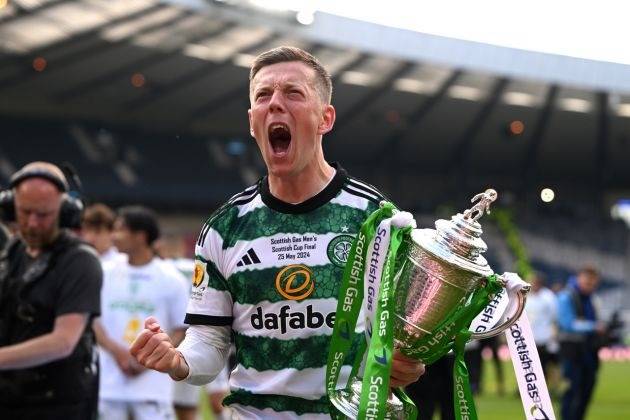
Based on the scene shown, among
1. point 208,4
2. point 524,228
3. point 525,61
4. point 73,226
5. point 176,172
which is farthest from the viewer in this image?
point 524,228

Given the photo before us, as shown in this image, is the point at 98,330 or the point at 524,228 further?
the point at 524,228

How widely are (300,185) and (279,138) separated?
0.70ft

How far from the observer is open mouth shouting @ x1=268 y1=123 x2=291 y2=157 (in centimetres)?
393

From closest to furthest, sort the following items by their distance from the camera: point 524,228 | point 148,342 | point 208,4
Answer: point 148,342 → point 208,4 → point 524,228

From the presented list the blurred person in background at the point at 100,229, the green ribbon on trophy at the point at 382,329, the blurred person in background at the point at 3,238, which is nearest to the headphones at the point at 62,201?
the blurred person in background at the point at 3,238

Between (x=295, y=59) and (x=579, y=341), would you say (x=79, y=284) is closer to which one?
(x=295, y=59)

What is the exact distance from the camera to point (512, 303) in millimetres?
3467

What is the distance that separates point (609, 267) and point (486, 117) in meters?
7.50

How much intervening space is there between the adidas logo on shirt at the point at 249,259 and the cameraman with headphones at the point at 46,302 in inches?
78.6

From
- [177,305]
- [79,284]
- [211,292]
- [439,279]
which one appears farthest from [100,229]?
[439,279]

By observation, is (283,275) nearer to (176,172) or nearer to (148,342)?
(148,342)

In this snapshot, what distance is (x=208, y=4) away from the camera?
3459 cm

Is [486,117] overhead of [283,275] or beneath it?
overhead

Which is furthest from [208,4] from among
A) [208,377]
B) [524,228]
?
[208,377]
